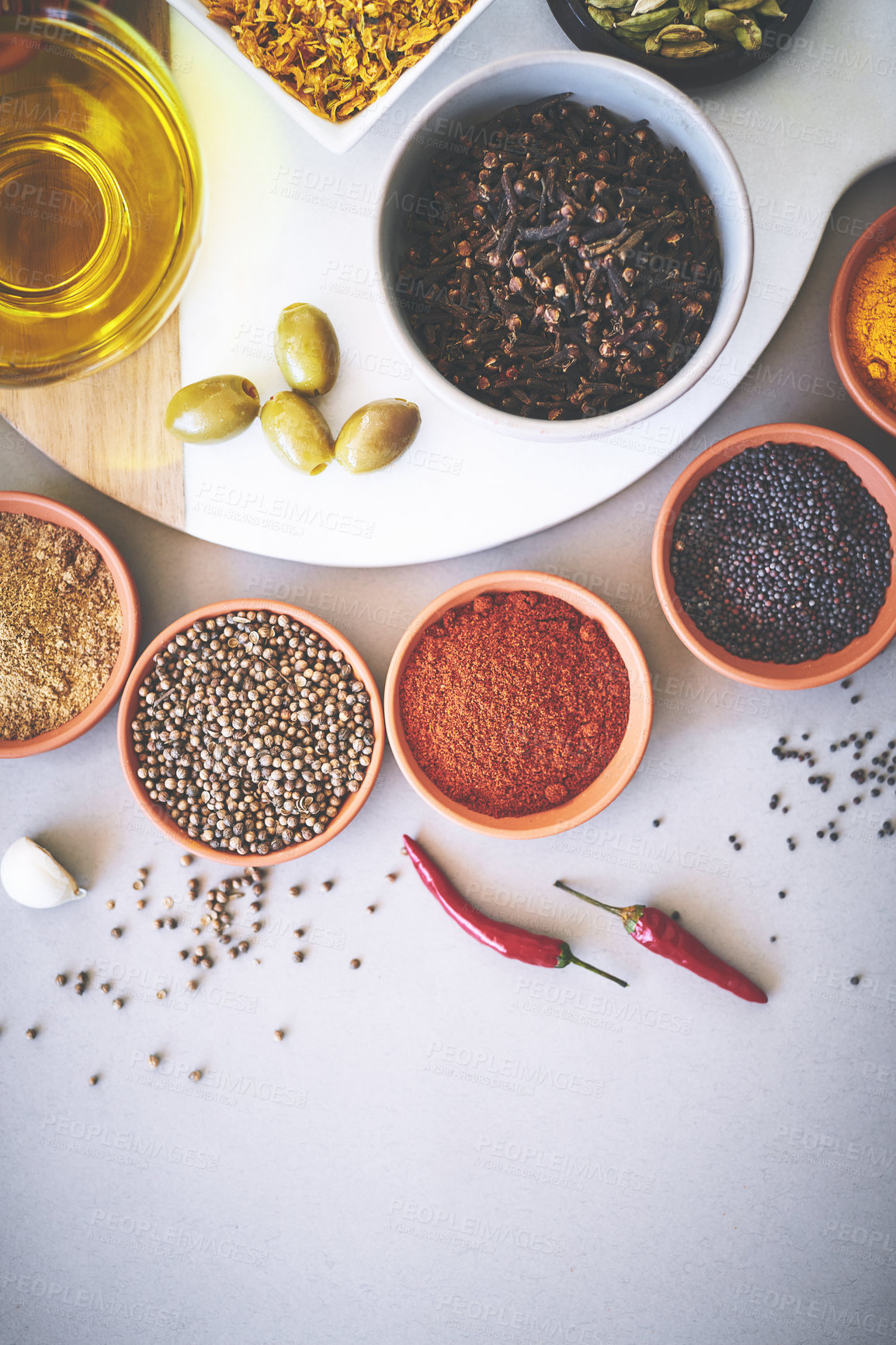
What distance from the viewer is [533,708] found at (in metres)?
1.39

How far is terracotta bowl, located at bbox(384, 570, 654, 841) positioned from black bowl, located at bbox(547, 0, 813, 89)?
0.78 metres

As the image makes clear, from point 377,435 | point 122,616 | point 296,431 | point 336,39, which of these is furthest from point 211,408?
point 336,39

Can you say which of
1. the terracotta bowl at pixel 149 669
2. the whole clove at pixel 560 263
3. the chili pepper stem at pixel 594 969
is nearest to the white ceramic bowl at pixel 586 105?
the whole clove at pixel 560 263

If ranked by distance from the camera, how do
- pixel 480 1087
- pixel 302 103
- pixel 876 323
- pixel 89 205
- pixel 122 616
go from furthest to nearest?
1. pixel 480 1087
2. pixel 122 616
3. pixel 876 323
4. pixel 89 205
5. pixel 302 103

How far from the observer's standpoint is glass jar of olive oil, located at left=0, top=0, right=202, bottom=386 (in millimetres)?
1188

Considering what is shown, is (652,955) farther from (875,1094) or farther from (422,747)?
(422,747)

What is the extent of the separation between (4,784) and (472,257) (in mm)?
1276

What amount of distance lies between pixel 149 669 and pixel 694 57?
131 centimetres

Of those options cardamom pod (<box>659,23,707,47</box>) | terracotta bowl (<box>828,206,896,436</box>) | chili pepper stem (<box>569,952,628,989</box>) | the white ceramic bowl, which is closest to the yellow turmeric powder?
terracotta bowl (<box>828,206,896,436</box>)

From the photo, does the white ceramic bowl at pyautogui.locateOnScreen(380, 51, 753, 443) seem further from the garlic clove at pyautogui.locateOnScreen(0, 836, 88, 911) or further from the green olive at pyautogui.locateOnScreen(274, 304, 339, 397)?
the garlic clove at pyautogui.locateOnScreen(0, 836, 88, 911)

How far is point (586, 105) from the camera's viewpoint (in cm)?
119

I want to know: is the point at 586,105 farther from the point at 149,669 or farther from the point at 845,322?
the point at 149,669

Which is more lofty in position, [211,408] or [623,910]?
[211,408]

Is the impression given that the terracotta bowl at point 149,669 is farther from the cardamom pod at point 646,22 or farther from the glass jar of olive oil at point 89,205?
the cardamom pod at point 646,22
